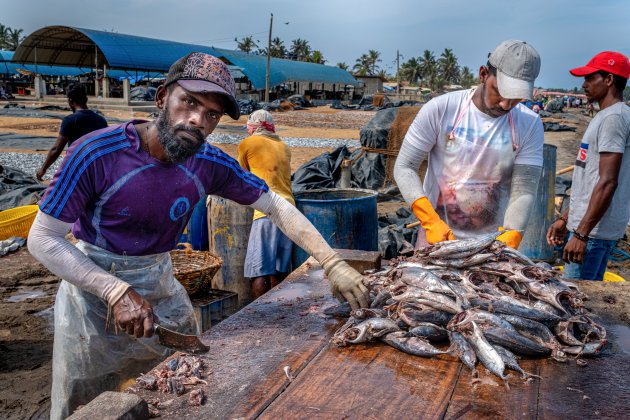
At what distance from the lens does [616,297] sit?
329 cm

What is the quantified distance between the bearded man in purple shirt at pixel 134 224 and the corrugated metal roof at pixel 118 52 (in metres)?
34.6

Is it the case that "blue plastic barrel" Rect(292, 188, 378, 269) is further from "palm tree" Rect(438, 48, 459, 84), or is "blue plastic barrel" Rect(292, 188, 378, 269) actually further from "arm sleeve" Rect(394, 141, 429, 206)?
"palm tree" Rect(438, 48, 459, 84)

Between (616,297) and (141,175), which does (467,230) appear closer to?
(616,297)

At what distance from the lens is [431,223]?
3.40 meters

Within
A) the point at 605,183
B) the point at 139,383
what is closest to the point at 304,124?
the point at 605,183

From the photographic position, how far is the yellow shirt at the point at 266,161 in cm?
566

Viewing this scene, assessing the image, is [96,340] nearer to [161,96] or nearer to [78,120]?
[161,96]

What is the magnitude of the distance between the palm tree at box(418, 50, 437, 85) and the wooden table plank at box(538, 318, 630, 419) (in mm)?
100492

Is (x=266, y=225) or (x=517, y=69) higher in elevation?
(x=517, y=69)

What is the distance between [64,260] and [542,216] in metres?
5.40

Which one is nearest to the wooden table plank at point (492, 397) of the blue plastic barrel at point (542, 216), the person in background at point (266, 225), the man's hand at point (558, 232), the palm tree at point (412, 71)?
the man's hand at point (558, 232)

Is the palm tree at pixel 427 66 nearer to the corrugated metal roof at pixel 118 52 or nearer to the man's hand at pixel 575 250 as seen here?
the corrugated metal roof at pixel 118 52

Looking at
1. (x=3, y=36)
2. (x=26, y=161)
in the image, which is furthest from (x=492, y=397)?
(x=3, y=36)

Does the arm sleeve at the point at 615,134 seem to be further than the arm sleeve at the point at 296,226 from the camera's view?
Yes
